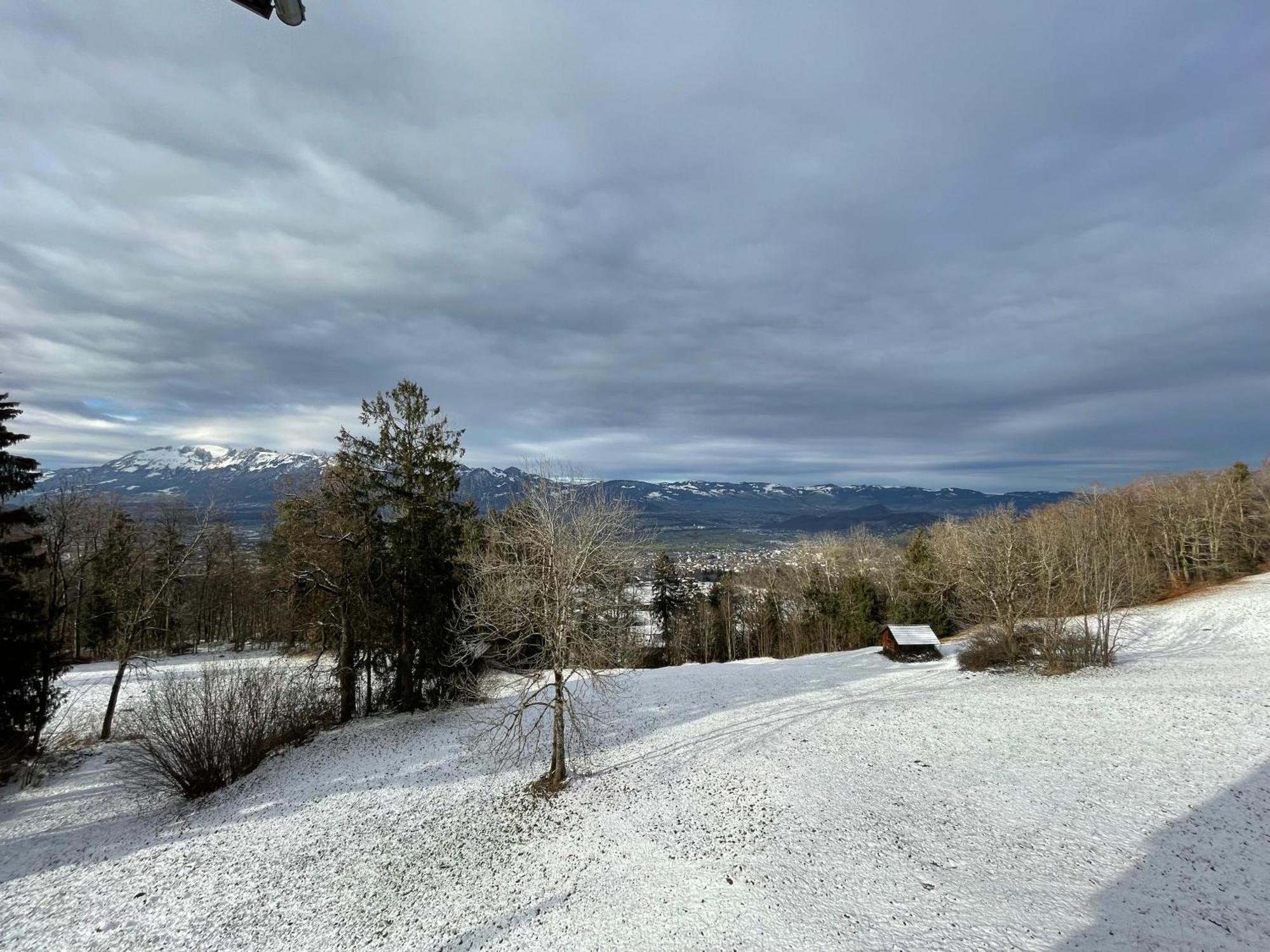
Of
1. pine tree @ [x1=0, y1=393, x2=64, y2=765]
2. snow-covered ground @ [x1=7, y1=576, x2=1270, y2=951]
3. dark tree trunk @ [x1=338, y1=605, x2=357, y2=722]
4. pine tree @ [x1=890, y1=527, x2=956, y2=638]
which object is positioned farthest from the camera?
pine tree @ [x1=890, y1=527, x2=956, y2=638]

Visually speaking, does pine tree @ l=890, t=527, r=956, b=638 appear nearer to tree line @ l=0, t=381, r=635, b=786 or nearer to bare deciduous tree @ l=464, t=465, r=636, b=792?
tree line @ l=0, t=381, r=635, b=786

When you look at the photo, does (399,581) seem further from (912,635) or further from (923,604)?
(923,604)

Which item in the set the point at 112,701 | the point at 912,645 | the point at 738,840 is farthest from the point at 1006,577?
the point at 112,701

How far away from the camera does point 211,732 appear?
55.2ft

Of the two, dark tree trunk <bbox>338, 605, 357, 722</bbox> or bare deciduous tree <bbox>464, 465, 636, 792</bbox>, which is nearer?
bare deciduous tree <bbox>464, 465, 636, 792</bbox>

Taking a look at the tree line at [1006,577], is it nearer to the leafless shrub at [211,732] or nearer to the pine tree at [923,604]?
the pine tree at [923,604]

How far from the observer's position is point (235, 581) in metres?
49.0

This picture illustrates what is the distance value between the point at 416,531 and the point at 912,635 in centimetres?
3095

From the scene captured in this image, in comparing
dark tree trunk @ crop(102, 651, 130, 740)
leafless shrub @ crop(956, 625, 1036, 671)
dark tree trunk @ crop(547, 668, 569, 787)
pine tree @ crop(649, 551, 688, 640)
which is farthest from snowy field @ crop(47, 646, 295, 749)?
leafless shrub @ crop(956, 625, 1036, 671)

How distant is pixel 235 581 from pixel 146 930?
48.3m

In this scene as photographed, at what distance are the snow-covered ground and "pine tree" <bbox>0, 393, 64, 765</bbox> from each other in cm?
237

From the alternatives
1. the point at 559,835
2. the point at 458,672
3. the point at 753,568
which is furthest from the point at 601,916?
the point at 753,568

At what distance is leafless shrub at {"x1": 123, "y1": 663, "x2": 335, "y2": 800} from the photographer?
1653 centimetres

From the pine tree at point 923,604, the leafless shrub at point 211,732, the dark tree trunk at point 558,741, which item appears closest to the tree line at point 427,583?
the dark tree trunk at point 558,741
